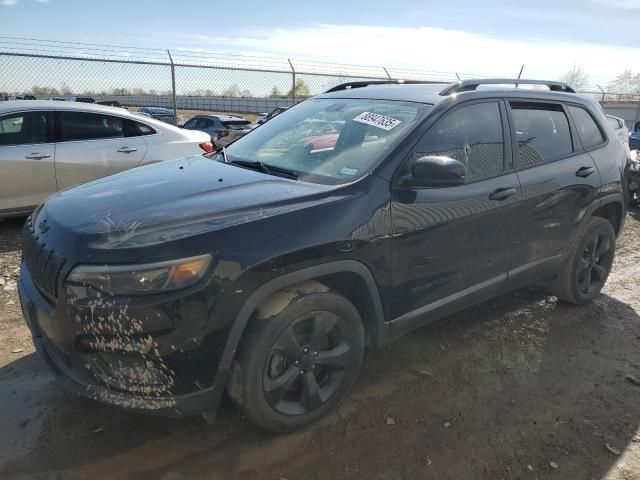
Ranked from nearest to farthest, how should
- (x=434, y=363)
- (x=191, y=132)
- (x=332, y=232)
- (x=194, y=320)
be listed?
1. (x=194, y=320)
2. (x=332, y=232)
3. (x=434, y=363)
4. (x=191, y=132)

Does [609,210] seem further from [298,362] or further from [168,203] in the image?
[168,203]

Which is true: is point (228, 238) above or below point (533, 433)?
above

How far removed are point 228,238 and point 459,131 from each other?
1.74 m

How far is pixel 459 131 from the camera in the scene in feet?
10.5

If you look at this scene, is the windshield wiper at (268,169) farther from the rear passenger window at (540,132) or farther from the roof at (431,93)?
the rear passenger window at (540,132)

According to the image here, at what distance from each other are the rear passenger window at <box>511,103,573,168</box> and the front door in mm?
189

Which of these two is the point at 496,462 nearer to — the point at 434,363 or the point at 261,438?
the point at 434,363

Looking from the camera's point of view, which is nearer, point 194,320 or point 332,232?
point 194,320

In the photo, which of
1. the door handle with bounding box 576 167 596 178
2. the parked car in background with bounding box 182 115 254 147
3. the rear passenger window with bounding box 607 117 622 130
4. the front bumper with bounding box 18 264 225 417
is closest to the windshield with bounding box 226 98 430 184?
the front bumper with bounding box 18 264 225 417

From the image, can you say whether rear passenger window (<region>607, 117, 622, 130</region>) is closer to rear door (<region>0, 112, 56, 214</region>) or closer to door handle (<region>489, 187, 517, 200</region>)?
door handle (<region>489, 187, 517, 200</region>)

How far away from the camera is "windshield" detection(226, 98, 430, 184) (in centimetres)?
292

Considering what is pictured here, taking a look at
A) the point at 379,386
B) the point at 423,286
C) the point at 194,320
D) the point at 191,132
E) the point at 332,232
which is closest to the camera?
the point at 194,320

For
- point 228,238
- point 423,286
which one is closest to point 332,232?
point 228,238

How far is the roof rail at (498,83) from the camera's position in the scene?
10.9 ft
